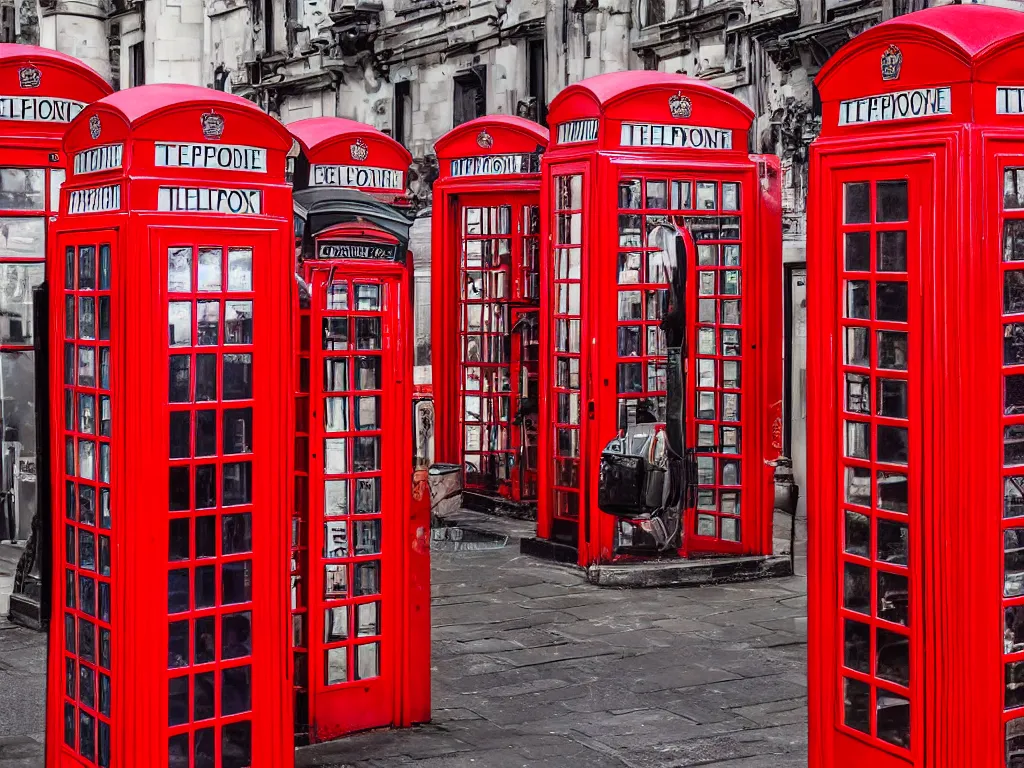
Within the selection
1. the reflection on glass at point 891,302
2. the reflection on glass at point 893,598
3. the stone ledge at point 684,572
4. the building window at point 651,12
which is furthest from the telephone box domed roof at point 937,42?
the building window at point 651,12

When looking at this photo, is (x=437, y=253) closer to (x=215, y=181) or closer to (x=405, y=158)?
(x=405, y=158)

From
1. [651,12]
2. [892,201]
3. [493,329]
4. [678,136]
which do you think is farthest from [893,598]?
[651,12]

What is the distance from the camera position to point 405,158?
13039 millimetres

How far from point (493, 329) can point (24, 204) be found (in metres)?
4.22

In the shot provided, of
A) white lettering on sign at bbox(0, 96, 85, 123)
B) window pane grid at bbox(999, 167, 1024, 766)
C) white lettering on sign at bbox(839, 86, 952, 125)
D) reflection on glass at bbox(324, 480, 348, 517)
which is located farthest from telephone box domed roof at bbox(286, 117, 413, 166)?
window pane grid at bbox(999, 167, 1024, 766)

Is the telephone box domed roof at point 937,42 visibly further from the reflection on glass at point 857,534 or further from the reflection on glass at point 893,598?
the reflection on glass at point 893,598

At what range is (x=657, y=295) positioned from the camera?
10586mm

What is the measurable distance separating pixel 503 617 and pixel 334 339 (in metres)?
3.28

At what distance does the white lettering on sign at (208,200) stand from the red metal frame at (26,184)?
4686 mm

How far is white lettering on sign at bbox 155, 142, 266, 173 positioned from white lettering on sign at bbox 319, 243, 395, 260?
2.71 feet

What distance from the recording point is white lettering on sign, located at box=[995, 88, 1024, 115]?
528cm

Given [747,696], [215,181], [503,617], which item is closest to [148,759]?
[215,181]

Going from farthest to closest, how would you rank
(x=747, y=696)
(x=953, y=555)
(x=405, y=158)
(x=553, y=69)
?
(x=553, y=69), (x=405, y=158), (x=747, y=696), (x=953, y=555)

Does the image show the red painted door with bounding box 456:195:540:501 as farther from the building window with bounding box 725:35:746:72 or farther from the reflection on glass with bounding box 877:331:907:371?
the reflection on glass with bounding box 877:331:907:371
